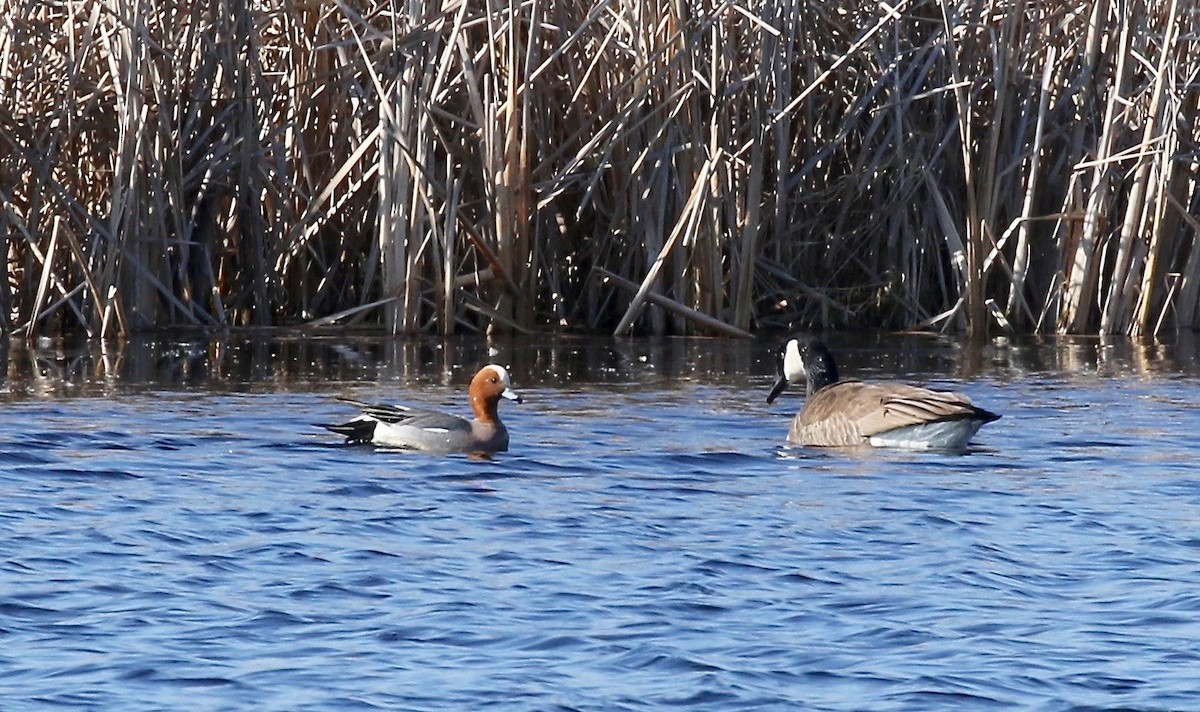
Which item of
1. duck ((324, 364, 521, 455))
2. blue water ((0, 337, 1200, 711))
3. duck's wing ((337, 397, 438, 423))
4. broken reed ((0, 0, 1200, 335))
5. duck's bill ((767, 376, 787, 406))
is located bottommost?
blue water ((0, 337, 1200, 711))

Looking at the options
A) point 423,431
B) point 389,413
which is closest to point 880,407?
point 423,431

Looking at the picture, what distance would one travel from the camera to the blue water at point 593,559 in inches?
192

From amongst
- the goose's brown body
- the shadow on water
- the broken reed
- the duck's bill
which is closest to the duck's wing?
the goose's brown body

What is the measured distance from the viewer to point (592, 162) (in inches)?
524

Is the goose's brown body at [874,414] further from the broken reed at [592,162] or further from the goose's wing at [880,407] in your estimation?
the broken reed at [592,162]

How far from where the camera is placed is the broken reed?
1259 centimetres

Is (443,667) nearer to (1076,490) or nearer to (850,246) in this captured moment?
(1076,490)

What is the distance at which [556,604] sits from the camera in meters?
5.62

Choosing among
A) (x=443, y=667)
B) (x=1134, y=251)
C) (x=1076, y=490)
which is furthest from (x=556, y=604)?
(x=1134, y=251)

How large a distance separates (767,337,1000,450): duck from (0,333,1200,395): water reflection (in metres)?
2.20

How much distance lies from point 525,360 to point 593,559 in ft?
20.0

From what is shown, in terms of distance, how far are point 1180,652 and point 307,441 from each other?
480 centimetres

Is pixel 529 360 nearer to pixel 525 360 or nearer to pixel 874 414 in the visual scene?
pixel 525 360

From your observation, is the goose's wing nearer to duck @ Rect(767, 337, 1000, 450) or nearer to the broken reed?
duck @ Rect(767, 337, 1000, 450)
